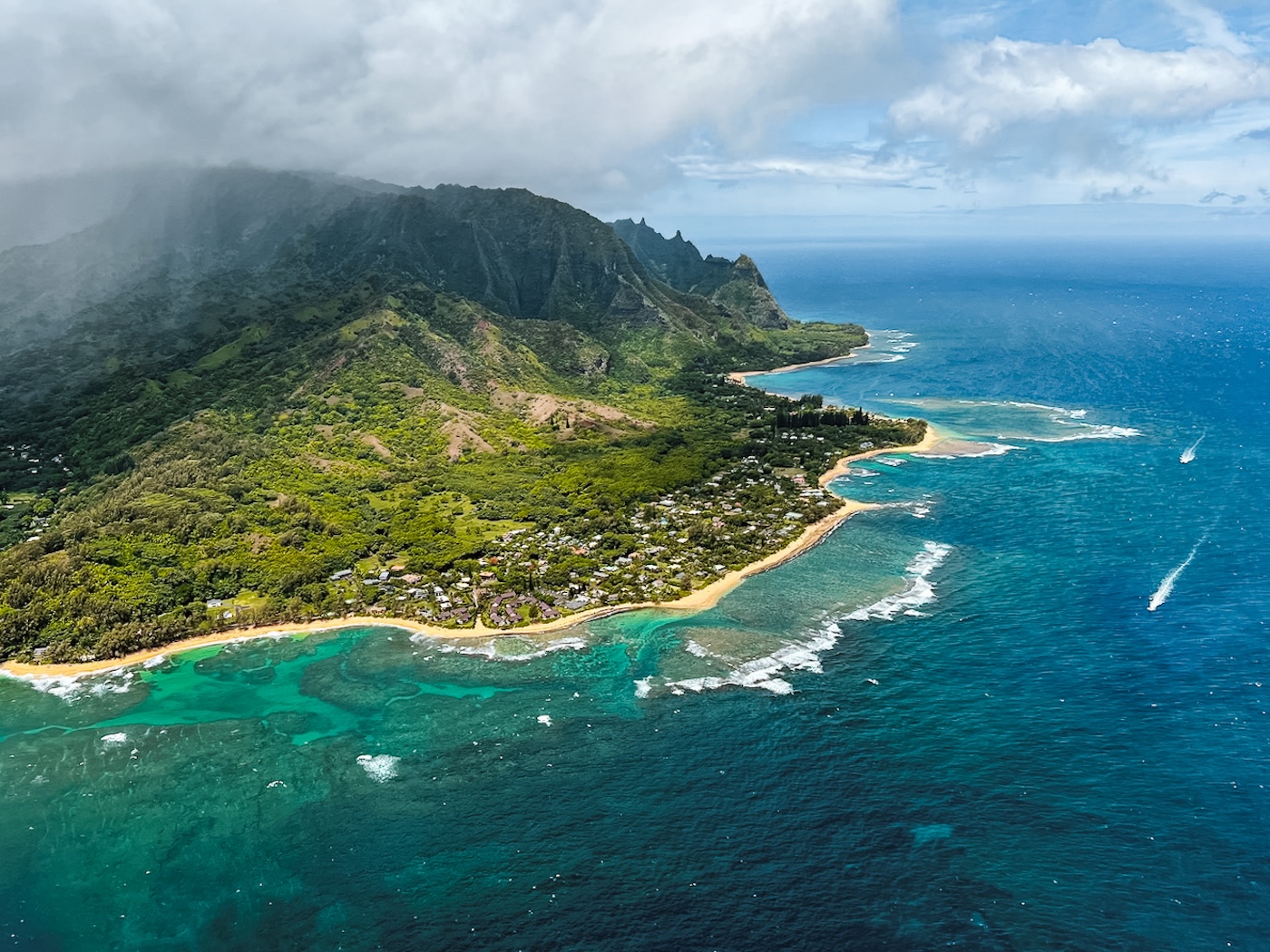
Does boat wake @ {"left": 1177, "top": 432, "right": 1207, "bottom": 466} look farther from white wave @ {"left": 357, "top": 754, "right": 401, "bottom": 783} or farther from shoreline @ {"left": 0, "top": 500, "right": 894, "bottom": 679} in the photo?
white wave @ {"left": 357, "top": 754, "right": 401, "bottom": 783}

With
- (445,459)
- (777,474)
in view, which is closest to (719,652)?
(777,474)

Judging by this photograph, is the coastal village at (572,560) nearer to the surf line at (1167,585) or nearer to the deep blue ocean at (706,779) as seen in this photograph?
the deep blue ocean at (706,779)

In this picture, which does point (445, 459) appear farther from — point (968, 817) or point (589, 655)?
point (968, 817)

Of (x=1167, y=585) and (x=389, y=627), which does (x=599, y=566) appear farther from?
(x=1167, y=585)

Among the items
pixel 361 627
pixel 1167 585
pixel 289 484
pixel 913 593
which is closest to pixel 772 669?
pixel 913 593

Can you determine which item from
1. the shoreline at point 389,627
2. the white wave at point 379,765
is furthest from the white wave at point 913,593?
the white wave at point 379,765
